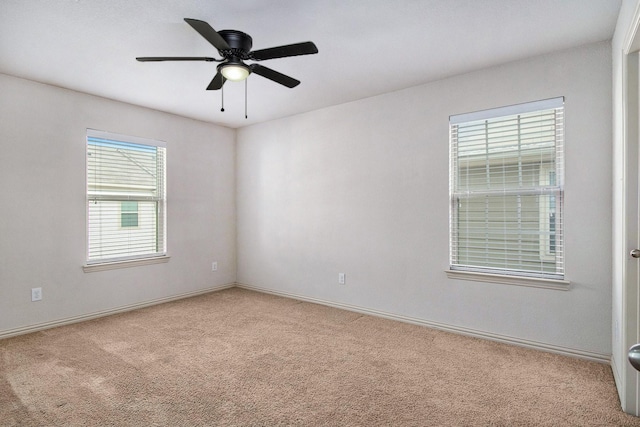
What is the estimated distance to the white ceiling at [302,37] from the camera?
222 centimetres

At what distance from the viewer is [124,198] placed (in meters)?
4.14

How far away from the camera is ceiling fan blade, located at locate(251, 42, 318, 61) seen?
2068 mm

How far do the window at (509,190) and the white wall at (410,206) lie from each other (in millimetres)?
97

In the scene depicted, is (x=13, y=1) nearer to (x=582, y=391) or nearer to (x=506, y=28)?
(x=506, y=28)

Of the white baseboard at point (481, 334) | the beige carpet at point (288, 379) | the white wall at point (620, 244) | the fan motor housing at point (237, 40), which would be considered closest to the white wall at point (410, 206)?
the white baseboard at point (481, 334)

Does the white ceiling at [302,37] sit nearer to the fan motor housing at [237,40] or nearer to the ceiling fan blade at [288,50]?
the fan motor housing at [237,40]

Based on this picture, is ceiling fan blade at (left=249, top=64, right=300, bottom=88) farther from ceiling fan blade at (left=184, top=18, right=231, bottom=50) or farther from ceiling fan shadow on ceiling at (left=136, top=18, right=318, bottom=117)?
ceiling fan blade at (left=184, top=18, right=231, bottom=50)

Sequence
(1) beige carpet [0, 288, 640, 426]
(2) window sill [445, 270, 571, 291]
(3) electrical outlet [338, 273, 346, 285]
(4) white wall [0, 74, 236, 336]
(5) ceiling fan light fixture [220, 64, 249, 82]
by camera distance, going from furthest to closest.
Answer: (3) electrical outlet [338, 273, 346, 285]
(4) white wall [0, 74, 236, 336]
(2) window sill [445, 270, 571, 291]
(5) ceiling fan light fixture [220, 64, 249, 82]
(1) beige carpet [0, 288, 640, 426]

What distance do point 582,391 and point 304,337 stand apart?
211 centimetres

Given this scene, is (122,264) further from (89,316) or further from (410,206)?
(410,206)

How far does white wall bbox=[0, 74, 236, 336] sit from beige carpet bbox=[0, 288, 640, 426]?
39cm

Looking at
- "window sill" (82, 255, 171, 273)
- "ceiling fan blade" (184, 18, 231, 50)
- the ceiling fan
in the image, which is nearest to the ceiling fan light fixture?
the ceiling fan

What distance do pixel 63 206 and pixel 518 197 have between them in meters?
4.46

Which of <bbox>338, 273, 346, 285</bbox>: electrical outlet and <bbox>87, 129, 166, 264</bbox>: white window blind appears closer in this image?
<bbox>87, 129, 166, 264</bbox>: white window blind
